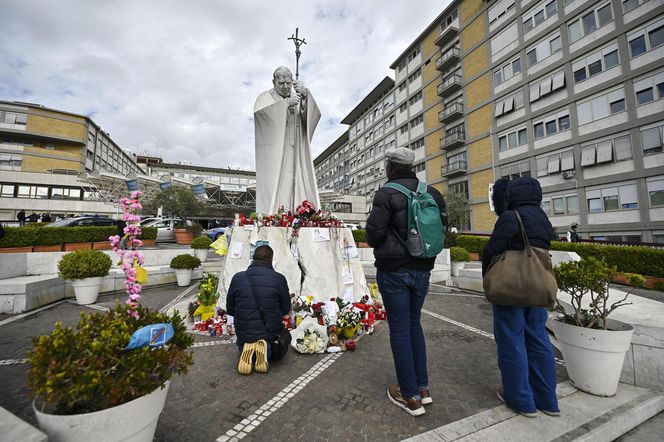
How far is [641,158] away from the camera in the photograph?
1669cm

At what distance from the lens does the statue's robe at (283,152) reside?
21.6ft

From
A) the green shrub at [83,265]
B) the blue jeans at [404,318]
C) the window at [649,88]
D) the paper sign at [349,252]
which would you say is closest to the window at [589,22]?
the window at [649,88]

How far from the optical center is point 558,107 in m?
20.5

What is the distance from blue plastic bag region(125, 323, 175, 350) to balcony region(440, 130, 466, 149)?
30062mm

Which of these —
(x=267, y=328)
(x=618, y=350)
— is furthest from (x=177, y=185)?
(x=618, y=350)

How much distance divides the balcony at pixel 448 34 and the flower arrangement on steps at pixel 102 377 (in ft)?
117

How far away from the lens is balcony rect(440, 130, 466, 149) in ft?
91.7

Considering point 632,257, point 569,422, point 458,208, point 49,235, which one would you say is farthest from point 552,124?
point 49,235

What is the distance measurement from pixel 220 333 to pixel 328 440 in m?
3.08

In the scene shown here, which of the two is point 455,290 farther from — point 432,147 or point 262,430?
point 432,147

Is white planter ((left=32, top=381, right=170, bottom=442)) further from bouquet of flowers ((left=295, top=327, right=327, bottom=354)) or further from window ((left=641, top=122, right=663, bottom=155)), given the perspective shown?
window ((left=641, top=122, right=663, bottom=155))

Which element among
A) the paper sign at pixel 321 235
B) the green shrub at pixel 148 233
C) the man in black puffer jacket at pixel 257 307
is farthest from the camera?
the green shrub at pixel 148 233

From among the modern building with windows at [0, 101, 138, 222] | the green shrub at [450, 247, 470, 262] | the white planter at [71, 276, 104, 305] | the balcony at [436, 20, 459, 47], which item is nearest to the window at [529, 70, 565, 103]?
the balcony at [436, 20, 459, 47]

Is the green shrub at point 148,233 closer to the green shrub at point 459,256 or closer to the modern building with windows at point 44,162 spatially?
the green shrub at point 459,256
